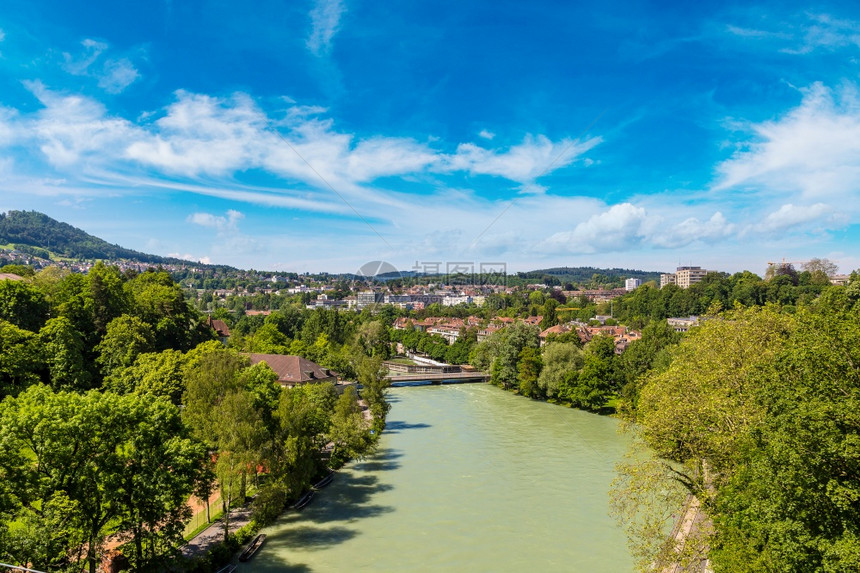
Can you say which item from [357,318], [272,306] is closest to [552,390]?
[357,318]

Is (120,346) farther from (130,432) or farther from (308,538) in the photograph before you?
(130,432)

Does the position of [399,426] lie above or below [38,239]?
below

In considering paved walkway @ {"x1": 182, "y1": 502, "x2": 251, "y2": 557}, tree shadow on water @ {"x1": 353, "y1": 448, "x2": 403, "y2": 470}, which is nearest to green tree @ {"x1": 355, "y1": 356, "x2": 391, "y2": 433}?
tree shadow on water @ {"x1": 353, "y1": 448, "x2": 403, "y2": 470}

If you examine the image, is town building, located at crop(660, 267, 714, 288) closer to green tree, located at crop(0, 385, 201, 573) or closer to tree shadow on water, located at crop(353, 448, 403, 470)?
tree shadow on water, located at crop(353, 448, 403, 470)

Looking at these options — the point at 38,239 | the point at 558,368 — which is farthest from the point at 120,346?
the point at 38,239

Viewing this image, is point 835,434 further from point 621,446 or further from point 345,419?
point 621,446

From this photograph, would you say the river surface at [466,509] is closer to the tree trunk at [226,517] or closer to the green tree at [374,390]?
the tree trunk at [226,517]

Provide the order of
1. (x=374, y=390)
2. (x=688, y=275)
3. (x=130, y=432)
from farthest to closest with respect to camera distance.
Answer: (x=688, y=275)
(x=374, y=390)
(x=130, y=432)

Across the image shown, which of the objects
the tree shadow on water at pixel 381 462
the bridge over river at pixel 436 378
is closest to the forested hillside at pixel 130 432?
the tree shadow on water at pixel 381 462
